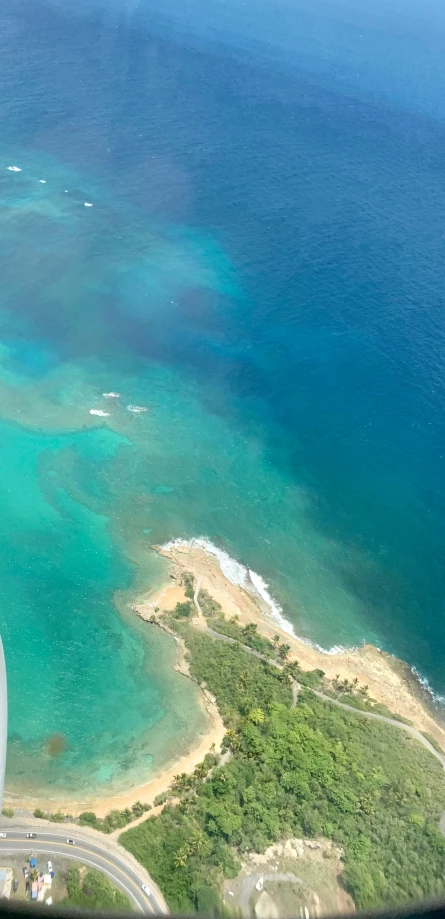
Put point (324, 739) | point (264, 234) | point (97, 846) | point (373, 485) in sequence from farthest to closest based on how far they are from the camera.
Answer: point (264, 234), point (373, 485), point (324, 739), point (97, 846)

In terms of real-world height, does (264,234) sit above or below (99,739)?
above

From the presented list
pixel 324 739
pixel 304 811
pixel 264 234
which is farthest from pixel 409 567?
pixel 264 234

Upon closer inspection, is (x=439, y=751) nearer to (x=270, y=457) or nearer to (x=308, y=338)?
(x=270, y=457)

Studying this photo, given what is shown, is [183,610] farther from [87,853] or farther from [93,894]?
[93,894]

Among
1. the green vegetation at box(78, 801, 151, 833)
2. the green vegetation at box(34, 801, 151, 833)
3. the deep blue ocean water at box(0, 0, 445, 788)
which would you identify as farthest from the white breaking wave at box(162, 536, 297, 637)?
the green vegetation at box(34, 801, 151, 833)

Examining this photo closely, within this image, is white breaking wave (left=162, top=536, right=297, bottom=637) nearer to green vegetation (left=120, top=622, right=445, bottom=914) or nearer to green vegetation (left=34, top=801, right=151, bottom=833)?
green vegetation (left=120, top=622, right=445, bottom=914)

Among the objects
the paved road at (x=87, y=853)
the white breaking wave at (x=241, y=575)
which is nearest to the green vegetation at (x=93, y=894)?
the paved road at (x=87, y=853)

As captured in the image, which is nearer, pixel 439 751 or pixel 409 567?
pixel 439 751
